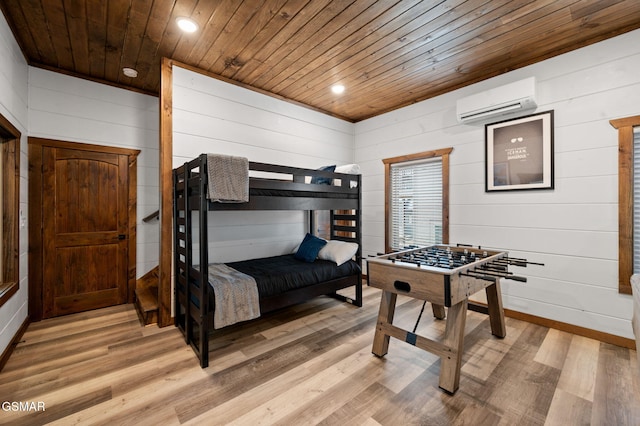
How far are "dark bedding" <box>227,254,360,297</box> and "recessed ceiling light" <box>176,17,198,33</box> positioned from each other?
2225mm

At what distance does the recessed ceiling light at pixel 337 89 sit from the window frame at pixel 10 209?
314 cm

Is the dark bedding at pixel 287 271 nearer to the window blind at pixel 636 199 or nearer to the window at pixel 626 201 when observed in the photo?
the window at pixel 626 201

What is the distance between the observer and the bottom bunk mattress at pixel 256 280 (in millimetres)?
2367

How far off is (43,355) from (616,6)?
17.2ft

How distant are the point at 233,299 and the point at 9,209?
2.10 m

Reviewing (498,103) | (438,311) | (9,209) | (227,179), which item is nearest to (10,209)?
(9,209)

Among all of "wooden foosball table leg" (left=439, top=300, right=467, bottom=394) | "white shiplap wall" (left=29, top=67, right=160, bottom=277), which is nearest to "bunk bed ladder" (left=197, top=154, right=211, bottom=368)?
"wooden foosball table leg" (left=439, top=300, right=467, bottom=394)

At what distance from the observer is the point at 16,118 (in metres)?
2.55

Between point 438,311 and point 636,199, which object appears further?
point 438,311

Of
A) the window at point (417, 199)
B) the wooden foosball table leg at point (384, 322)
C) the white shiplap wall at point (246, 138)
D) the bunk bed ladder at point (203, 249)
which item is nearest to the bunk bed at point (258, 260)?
the bunk bed ladder at point (203, 249)

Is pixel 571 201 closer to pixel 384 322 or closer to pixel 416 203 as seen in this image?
pixel 416 203

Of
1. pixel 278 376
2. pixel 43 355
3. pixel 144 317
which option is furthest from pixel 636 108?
pixel 43 355

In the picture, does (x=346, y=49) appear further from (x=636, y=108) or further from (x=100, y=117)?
(x=100, y=117)

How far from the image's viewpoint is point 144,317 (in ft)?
9.47
